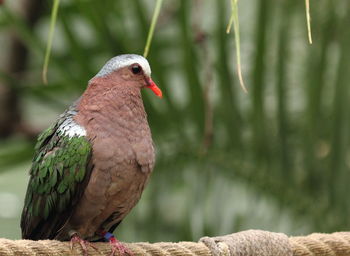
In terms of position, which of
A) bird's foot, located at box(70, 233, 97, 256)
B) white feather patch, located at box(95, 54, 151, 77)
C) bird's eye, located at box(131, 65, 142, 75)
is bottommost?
bird's foot, located at box(70, 233, 97, 256)

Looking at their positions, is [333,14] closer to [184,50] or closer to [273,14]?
[273,14]

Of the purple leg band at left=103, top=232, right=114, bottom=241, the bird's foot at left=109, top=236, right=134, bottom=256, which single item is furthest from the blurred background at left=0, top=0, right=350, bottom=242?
the bird's foot at left=109, top=236, right=134, bottom=256

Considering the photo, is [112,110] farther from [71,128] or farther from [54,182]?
[54,182]

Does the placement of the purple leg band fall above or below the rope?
below

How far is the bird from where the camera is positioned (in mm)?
2885

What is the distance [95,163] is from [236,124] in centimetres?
118

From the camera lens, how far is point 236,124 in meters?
3.91

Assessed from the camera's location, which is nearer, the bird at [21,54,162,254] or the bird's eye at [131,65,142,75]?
the bird at [21,54,162,254]

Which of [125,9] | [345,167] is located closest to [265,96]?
[345,167]

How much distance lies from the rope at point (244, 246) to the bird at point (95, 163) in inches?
5.8

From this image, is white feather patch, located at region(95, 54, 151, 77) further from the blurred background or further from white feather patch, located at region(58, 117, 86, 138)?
the blurred background

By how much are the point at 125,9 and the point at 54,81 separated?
2.02 feet

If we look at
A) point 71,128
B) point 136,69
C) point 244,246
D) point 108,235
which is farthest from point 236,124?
point 244,246

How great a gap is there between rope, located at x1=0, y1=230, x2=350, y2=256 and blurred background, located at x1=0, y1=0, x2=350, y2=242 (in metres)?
1.03
